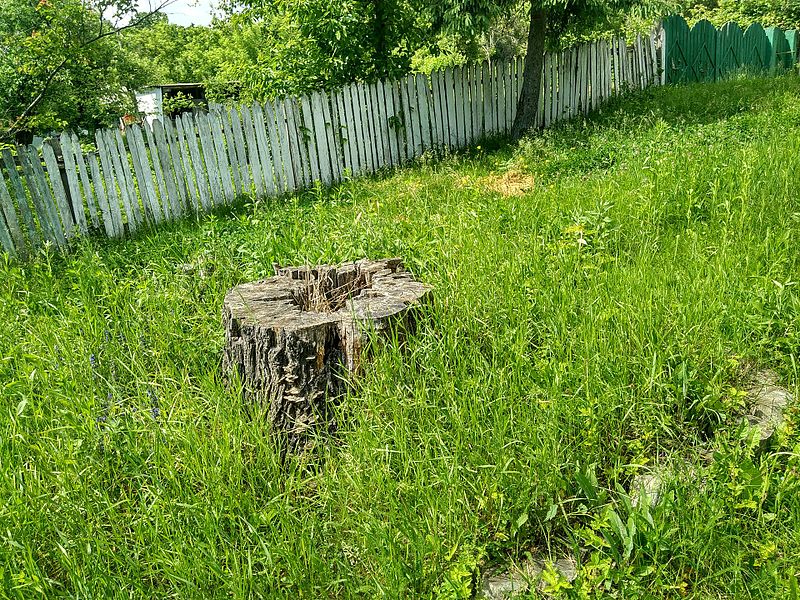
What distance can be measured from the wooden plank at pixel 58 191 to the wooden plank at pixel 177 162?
1.20 meters

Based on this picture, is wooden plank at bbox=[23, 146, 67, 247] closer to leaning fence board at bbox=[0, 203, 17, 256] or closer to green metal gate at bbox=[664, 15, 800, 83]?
leaning fence board at bbox=[0, 203, 17, 256]

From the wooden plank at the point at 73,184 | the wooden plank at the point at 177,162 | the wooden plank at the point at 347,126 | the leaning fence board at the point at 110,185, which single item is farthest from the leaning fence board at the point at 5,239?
the wooden plank at the point at 347,126

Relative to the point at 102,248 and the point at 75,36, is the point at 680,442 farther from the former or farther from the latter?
the point at 75,36

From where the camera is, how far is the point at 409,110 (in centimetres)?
947

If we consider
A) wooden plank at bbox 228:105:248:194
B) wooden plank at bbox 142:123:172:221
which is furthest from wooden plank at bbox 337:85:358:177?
wooden plank at bbox 142:123:172:221

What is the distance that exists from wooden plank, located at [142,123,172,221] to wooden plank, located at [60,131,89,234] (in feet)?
2.63

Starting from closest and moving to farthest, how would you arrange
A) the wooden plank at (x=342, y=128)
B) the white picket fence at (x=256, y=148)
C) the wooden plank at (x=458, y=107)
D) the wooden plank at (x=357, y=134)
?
the white picket fence at (x=256, y=148) → the wooden plank at (x=342, y=128) → the wooden plank at (x=357, y=134) → the wooden plank at (x=458, y=107)

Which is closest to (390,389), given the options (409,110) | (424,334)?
(424,334)

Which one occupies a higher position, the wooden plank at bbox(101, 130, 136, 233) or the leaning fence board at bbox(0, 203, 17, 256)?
the wooden plank at bbox(101, 130, 136, 233)

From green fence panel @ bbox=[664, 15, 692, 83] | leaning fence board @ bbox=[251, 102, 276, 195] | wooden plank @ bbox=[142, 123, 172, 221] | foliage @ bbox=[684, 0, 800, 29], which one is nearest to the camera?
wooden plank @ bbox=[142, 123, 172, 221]

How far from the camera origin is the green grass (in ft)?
7.27

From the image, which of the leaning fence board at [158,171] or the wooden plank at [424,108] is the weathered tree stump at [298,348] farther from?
the wooden plank at [424,108]

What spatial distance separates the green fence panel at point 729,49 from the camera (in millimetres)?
15617

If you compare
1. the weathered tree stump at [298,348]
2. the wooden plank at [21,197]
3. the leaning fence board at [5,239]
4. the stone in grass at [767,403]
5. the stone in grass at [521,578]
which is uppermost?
the wooden plank at [21,197]
